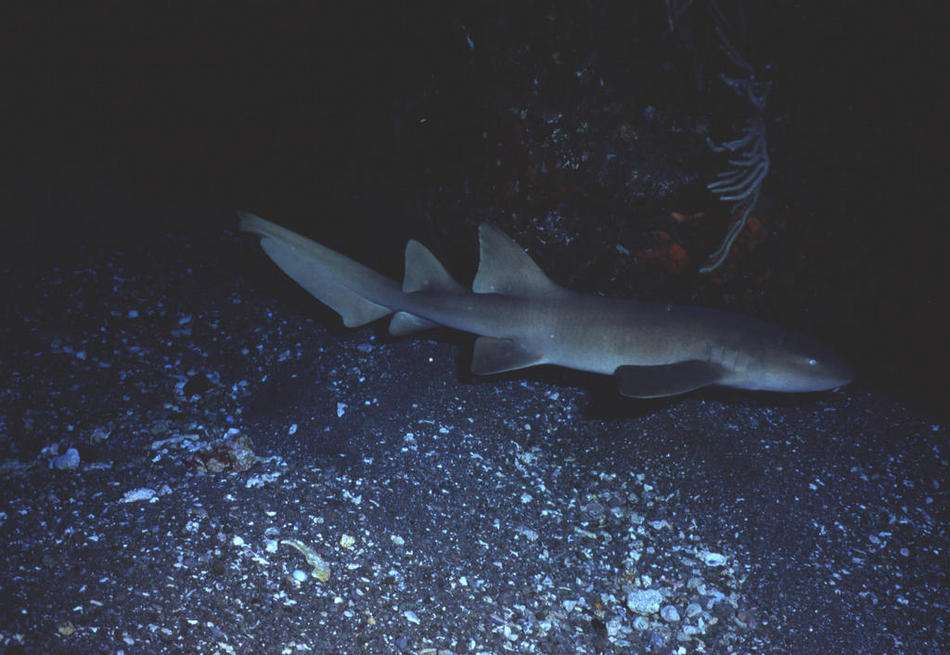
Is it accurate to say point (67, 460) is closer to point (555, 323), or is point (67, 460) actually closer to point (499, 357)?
point (499, 357)

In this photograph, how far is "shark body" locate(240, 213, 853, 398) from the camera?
3.36 m

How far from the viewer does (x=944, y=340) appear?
4012 mm

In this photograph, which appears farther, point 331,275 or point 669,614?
point 331,275

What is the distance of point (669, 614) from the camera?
8.12 feet

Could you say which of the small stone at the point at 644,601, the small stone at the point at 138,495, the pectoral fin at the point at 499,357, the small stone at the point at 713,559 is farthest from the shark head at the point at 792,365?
the small stone at the point at 138,495

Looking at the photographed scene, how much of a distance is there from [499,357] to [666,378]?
96 cm

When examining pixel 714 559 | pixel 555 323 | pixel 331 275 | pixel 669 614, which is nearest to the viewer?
pixel 669 614

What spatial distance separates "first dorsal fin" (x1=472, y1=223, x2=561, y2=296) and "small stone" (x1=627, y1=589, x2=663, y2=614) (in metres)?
1.73

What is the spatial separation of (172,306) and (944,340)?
5.36 metres

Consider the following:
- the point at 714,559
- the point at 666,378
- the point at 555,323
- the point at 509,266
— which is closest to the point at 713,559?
the point at 714,559

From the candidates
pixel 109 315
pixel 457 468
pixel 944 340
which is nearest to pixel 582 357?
pixel 457 468

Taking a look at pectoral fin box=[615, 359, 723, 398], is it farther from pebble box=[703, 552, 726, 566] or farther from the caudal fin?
the caudal fin

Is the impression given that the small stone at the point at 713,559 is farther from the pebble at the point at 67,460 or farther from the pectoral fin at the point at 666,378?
the pebble at the point at 67,460

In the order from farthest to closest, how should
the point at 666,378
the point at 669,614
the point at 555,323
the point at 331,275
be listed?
the point at 331,275 < the point at 555,323 < the point at 666,378 < the point at 669,614
